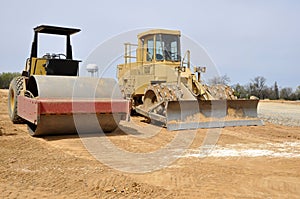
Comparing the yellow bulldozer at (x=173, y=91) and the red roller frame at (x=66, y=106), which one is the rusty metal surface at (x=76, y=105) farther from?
the yellow bulldozer at (x=173, y=91)

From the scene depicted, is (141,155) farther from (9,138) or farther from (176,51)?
(176,51)

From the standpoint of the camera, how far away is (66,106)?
7.19 m

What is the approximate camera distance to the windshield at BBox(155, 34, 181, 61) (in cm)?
1223

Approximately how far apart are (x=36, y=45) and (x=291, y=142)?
6988mm

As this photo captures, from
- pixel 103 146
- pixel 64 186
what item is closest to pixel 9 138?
pixel 103 146

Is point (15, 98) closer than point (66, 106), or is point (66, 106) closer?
point (66, 106)

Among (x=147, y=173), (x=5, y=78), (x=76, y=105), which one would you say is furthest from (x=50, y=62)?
(x=5, y=78)

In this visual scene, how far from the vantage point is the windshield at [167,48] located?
40.1ft

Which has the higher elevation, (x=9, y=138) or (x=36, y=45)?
(x=36, y=45)

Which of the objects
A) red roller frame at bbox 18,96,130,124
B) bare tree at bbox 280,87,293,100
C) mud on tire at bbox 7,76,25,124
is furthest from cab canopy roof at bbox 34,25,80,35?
bare tree at bbox 280,87,293,100

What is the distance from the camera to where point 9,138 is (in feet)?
24.0

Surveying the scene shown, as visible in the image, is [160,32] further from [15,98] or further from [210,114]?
[15,98]

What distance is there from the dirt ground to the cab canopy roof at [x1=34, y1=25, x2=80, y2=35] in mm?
3171

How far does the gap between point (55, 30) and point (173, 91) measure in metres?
3.70
